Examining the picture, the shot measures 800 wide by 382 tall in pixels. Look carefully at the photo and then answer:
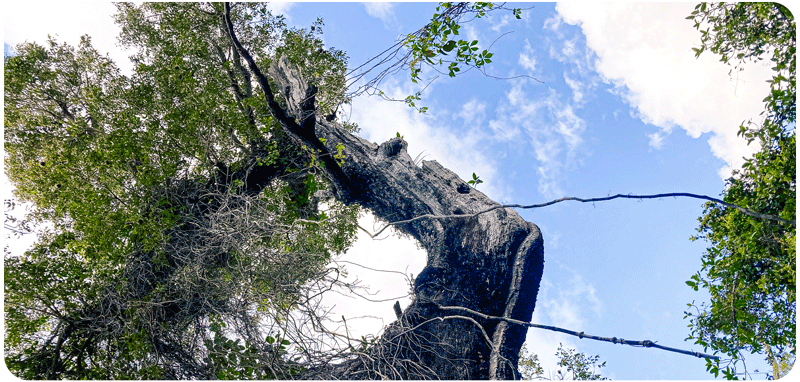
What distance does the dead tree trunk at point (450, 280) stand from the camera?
11.9ft

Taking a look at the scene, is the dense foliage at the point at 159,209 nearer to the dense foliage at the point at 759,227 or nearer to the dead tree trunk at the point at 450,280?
the dead tree trunk at the point at 450,280

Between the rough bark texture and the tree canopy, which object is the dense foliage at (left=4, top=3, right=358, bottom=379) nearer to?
the tree canopy

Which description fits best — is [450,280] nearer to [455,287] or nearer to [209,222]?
[455,287]

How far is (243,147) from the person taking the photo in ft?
23.2

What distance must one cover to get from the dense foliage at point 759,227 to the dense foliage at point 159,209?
4052 millimetres

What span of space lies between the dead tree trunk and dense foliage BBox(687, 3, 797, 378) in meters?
1.66

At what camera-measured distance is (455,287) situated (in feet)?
13.0

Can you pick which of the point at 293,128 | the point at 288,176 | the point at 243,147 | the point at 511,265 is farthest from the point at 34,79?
the point at 511,265

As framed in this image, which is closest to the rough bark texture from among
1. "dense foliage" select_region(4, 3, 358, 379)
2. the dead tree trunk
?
the dead tree trunk

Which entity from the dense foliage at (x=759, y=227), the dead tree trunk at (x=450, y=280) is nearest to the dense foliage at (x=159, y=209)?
the dead tree trunk at (x=450, y=280)

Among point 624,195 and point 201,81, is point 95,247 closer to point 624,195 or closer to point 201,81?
point 201,81

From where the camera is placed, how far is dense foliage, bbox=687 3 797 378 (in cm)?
396

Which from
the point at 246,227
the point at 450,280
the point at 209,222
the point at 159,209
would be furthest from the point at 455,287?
the point at 159,209

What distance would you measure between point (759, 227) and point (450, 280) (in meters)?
3.54
